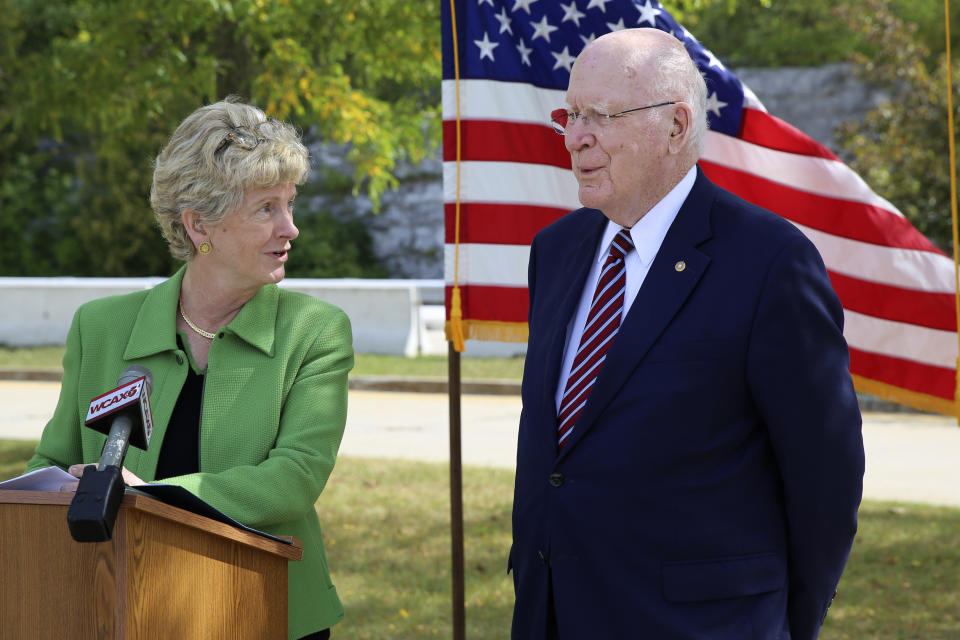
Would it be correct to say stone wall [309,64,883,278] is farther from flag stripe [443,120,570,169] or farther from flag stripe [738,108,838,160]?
flag stripe [443,120,570,169]

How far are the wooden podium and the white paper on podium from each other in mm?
199

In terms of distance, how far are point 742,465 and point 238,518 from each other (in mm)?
1146

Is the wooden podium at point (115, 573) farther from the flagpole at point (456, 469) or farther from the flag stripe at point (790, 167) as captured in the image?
the flag stripe at point (790, 167)

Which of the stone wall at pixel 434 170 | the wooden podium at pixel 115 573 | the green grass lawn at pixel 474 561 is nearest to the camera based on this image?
the wooden podium at pixel 115 573

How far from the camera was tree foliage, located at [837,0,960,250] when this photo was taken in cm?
1606

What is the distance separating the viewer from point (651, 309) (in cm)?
247

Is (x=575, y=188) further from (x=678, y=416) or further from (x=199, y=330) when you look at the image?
(x=678, y=416)

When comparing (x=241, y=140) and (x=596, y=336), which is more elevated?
(x=241, y=140)

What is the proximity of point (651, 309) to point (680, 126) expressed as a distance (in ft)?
1.49

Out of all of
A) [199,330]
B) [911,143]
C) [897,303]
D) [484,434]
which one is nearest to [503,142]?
[897,303]

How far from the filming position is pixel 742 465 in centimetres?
243

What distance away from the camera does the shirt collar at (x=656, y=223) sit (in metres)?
2.62

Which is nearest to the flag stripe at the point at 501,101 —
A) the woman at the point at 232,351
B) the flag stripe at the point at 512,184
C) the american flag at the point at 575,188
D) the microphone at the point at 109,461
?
the american flag at the point at 575,188

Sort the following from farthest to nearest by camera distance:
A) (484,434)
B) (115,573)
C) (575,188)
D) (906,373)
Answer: (484,434), (906,373), (575,188), (115,573)
